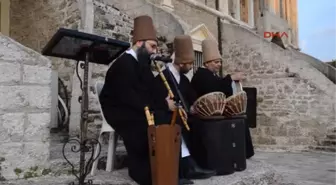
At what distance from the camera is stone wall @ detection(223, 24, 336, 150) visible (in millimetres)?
10523

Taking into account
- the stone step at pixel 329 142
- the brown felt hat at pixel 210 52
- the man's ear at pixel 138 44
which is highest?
the brown felt hat at pixel 210 52

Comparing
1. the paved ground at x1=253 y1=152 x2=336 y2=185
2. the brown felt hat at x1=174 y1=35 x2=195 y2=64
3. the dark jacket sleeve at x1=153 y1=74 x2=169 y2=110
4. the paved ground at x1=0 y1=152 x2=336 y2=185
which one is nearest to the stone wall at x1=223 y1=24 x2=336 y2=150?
the paved ground at x1=253 y1=152 x2=336 y2=185

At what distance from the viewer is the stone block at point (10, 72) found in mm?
3059

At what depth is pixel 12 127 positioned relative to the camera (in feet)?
10.1

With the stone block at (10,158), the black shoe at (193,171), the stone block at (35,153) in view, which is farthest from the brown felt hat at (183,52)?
the stone block at (10,158)

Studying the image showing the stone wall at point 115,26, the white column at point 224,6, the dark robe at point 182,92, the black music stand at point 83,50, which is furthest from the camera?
the white column at point 224,6

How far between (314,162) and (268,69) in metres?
4.47

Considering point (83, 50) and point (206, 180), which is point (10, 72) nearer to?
point (83, 50)

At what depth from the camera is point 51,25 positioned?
7.03 metres

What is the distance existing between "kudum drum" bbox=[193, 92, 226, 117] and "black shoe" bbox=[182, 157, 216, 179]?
546mm

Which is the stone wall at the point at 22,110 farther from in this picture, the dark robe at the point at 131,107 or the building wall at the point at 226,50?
the building wall at the point at 226,50

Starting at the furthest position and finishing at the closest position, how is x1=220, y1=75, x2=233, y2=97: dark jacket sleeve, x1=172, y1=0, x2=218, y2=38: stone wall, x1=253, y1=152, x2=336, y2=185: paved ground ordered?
x1=172, y1=0, x2=218, y2=38: stone wall, x1=253, y1=152, x2=336, y2=185: paved ground, x1=220, y1=75, x2=233, y2=97: dark jacket sleeve

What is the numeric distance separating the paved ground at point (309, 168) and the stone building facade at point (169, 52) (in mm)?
1702

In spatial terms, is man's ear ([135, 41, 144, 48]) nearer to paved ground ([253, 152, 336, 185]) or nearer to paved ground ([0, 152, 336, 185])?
paved ground ([0, 152, 336, 185])
